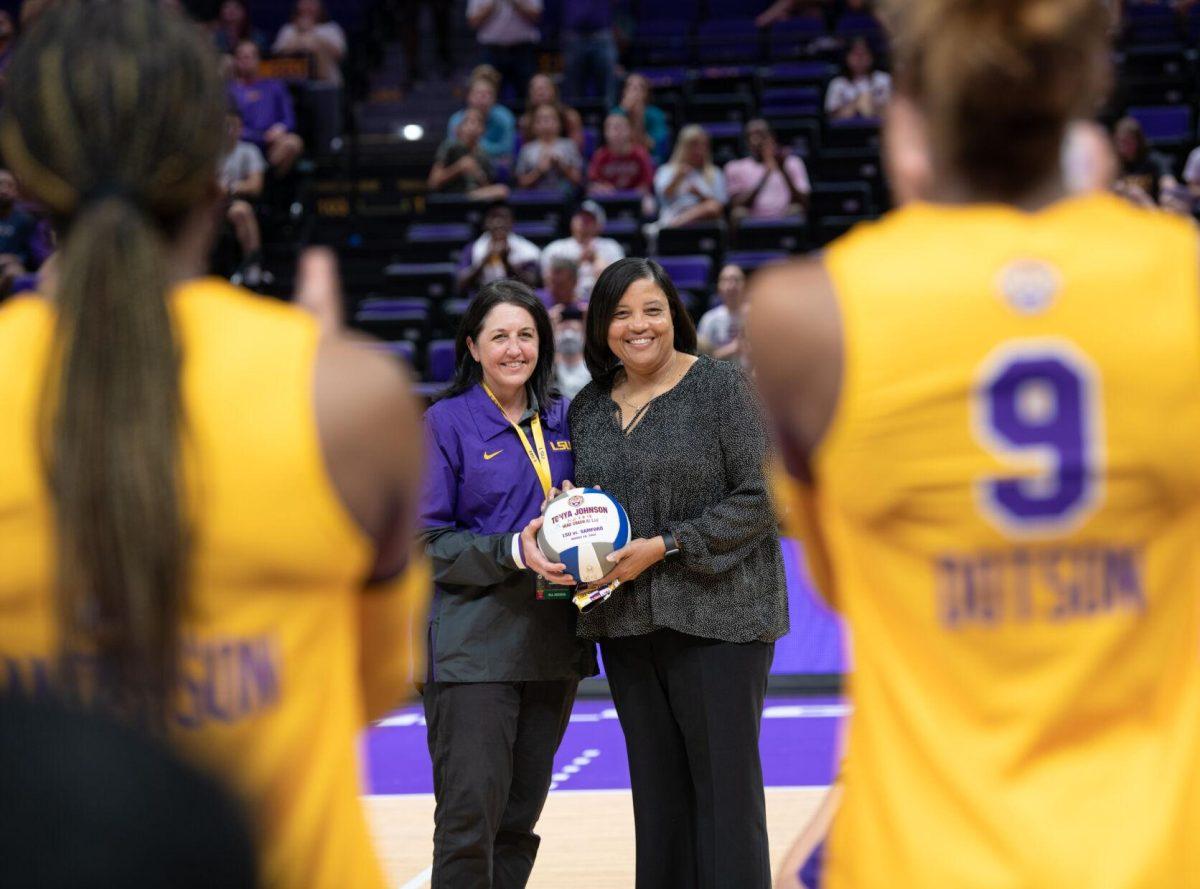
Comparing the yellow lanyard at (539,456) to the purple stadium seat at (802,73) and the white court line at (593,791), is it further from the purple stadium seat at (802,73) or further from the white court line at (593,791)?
the purple stadium seat at (802,73)

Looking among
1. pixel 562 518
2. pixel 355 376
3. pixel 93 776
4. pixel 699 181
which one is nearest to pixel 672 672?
pixel 562 518

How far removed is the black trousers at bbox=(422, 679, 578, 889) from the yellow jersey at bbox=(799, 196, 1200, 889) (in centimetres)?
272

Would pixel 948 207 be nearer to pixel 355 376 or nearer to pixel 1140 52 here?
pixel 355 376

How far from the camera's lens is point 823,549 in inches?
73.3

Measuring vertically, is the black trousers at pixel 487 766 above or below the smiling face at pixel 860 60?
below

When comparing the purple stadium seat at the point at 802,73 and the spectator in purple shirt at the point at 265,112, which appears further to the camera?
the purple stadium seat at the point at 802,73

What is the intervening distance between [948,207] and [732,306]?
8943 millimetres

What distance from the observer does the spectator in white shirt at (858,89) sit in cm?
1381

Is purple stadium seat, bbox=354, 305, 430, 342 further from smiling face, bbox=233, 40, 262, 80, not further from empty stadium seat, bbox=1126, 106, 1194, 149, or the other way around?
empty stadium seat, bbox=1126, 106, 1194, 149

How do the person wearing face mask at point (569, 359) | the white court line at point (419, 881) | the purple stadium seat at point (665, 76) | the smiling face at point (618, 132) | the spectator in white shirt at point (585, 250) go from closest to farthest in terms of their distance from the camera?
the white court line at point (419, 881)
the person wearing face mask at point (569, 359)
the spectator in white shirt at point (585, 250)
the smiling face at point (618, 132)
the purple stadium seat at point (665, 76)

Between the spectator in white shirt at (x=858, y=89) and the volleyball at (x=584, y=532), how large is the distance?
10.2 metres

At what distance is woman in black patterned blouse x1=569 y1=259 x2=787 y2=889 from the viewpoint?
14.3 ft

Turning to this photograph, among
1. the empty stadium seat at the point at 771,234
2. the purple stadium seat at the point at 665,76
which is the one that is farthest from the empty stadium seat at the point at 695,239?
the purple stadium seat at the point at 665,76

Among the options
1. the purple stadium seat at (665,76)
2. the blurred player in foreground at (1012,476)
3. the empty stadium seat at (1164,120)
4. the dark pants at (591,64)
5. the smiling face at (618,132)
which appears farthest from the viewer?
the purple stadium seat at (665,76)
